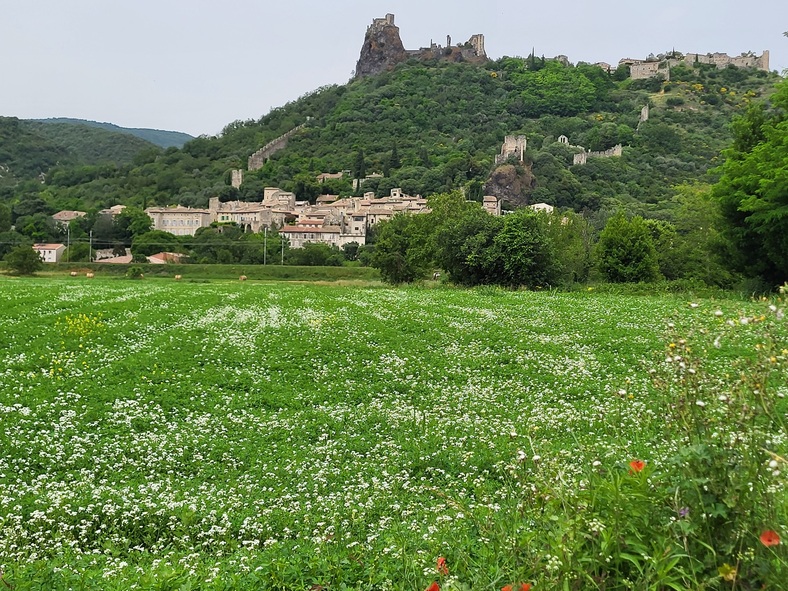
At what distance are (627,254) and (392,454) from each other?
161ft

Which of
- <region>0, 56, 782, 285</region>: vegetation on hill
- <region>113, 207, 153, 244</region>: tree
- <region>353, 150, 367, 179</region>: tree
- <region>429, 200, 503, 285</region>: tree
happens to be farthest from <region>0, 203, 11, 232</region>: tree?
<region>429, 200, 503, 285</region>: tree

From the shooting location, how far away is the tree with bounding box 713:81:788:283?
98.6ft

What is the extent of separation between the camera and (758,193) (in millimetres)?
32281

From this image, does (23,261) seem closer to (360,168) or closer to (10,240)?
(10,240)

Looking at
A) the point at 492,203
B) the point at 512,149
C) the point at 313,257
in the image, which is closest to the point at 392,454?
the point at 313,257

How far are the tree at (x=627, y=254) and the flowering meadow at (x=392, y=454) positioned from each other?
35921 mm

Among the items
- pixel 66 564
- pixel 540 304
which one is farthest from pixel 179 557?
pixel 540 304

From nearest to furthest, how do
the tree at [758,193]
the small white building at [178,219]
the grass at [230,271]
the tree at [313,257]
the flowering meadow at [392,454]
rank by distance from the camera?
1. the flowering meadow at [392,454]
2. the tree at [758,193]
3. the grass at [230,271]
4. the tree at [313,257]
5. the small white building at [178,219]

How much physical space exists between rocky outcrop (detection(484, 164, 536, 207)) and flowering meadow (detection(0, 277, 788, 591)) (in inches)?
5007

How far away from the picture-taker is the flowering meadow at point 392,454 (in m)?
3.96

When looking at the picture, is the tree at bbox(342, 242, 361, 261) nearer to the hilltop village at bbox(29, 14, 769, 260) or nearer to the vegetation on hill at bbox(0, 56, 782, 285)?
the hilltop village at bbox(29, 14, 769, 260)

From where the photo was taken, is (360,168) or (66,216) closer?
(66,216)

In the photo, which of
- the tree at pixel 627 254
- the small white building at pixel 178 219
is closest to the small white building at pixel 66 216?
the small white building at pixel 178 219

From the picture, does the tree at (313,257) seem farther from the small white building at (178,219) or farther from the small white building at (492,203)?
the small white building at (178,219)
